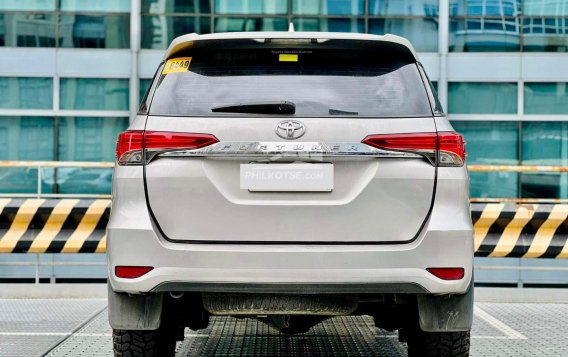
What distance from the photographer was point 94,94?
23156 millimetres

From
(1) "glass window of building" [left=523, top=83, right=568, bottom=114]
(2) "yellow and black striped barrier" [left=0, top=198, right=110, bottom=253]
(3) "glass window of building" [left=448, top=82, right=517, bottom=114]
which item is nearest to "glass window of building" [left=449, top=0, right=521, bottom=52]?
(3) "glass window of building" [left=448, top=82, right=517, bottom=114]

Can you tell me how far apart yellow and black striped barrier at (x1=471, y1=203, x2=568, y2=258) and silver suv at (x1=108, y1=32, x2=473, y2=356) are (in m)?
4.61

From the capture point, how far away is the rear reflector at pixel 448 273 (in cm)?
412

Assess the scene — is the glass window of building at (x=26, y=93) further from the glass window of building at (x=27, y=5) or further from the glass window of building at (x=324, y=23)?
the glass window of building at (x=324, y=23)

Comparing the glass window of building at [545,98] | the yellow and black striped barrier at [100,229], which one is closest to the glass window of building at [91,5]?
the glass window of building at [545,98]

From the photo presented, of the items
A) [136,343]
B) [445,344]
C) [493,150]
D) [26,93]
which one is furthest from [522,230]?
[26,93]

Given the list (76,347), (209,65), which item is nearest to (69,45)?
(76,347)

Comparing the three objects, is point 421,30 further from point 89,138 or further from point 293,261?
point 293,261

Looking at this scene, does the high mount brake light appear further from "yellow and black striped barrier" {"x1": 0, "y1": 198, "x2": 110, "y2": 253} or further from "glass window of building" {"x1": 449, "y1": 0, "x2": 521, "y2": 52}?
"glass window of building" {"x1": 449, "y1": 0, "x2": 521, "y2": 52}

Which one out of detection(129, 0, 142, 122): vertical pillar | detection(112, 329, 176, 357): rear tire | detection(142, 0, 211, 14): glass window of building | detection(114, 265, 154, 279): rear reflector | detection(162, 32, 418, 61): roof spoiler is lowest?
detection(112, 329, 176, 357): rear tire

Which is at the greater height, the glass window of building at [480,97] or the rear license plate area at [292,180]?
the glass window of building at [480,97]

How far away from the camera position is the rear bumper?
407 cm

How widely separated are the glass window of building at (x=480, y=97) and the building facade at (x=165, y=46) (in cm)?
3

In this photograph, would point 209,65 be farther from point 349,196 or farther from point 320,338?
point 320,338
